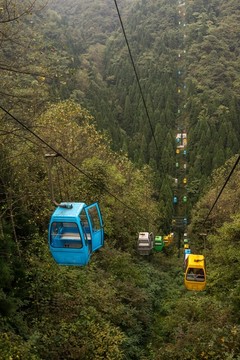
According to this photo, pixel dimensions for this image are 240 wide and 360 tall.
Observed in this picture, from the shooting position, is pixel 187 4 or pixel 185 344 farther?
pixel 187 4

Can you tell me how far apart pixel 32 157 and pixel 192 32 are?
8916 cm

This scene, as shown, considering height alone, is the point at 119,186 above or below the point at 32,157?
below

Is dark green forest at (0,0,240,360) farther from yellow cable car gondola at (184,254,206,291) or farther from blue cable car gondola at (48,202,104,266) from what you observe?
blue cable car gondola at (48,202,104,266)

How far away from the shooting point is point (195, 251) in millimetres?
33469

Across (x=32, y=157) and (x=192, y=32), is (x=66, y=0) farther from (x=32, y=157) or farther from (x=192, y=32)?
(x=32, y=157)

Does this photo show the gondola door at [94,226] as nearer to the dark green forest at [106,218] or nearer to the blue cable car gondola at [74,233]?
the blue cable car gondola at [74,233]

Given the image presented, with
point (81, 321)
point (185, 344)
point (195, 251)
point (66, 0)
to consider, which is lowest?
point (195, 251)

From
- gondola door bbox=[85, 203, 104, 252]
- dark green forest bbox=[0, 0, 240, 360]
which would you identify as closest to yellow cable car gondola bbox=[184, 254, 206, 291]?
dark green forest bbox=[0, 0, 240, 360]

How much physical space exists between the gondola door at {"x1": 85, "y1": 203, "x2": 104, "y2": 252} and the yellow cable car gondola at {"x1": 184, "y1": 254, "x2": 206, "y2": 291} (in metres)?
6.23

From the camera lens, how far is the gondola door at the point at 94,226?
32.6 ft

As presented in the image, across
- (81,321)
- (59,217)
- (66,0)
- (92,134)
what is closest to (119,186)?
(92,134)

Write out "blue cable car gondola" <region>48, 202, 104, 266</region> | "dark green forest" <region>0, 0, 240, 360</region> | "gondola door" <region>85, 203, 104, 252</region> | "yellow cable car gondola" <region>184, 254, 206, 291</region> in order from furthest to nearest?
"yellow cable car gondola" <region>184, 254, 206, 291</region> < "dark green forest" <region>0, 0, 240, 360</region> < "gondola door" <region>85, 203, 104, 252</region> < "blue cable car gondola" <region>48, 202, 104, 266</region>

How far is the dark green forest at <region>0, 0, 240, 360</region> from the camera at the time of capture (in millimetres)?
10648

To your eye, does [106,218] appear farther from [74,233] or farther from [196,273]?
[74,233]
